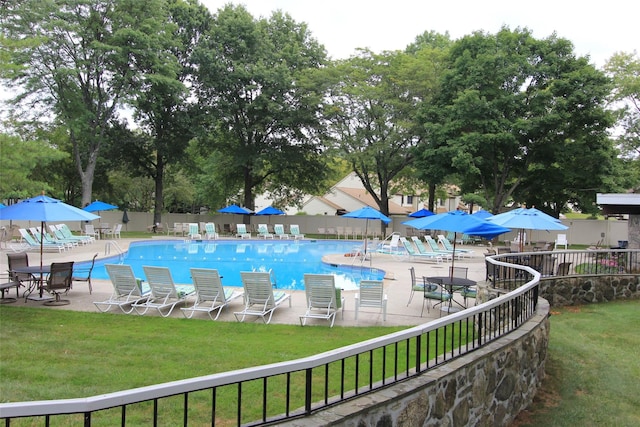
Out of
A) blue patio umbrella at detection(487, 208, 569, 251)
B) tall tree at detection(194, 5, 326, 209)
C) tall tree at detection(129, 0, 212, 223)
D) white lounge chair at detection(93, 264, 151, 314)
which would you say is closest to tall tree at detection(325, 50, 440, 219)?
tall tree at detection(194, 5, 326, 209)

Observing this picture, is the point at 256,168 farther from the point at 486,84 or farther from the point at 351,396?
the point at 351,396

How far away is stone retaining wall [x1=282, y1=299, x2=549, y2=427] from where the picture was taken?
124 inches

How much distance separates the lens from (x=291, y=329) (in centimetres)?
773

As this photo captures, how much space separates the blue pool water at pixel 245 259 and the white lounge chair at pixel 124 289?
16.7 feet

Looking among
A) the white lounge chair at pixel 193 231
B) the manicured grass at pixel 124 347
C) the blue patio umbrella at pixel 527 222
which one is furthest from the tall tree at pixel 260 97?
the manicured grass at pixel 124 347

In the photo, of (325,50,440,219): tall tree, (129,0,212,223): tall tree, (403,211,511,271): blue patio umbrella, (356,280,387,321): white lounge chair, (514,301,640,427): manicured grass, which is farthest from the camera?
(129,0,212,223): tall tree

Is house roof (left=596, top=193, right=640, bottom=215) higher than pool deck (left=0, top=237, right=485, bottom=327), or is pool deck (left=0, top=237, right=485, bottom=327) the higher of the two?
house roof (left=596, top=193, right=640, bottom=215)

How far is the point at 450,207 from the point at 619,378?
53787 millimetres

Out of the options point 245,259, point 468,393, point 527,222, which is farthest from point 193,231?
point 468,393

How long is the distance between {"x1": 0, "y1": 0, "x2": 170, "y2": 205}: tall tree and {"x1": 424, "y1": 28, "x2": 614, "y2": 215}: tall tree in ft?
61.2

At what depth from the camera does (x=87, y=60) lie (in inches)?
1050

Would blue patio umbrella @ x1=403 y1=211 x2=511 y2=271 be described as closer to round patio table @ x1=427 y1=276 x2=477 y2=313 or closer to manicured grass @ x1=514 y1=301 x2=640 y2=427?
round patio table @ x1=427 y1=276 x2=477 y2=313

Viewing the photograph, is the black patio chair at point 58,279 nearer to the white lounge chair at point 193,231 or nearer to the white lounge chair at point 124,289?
the white lounge chair at point 124,289

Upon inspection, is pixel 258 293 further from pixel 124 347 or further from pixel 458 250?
pixel 458 250
